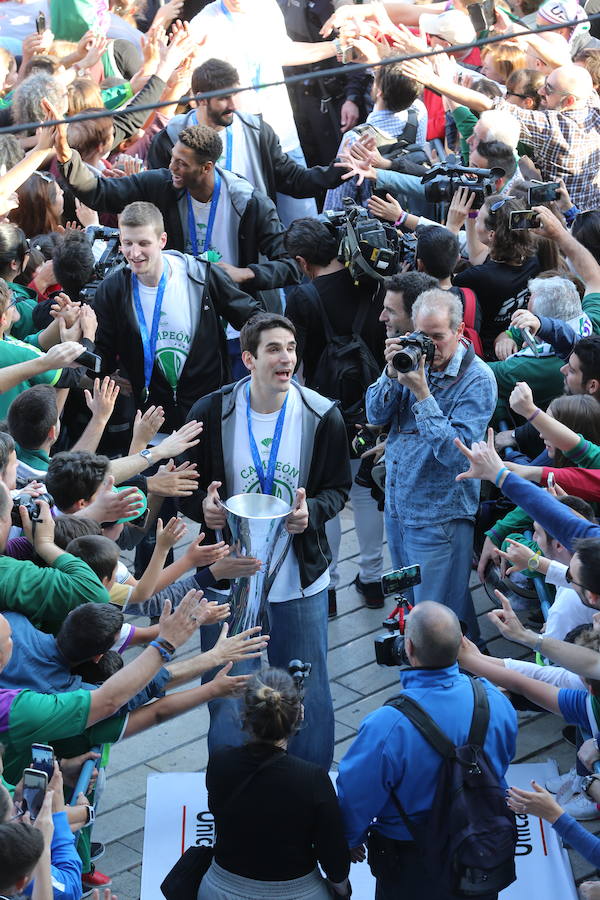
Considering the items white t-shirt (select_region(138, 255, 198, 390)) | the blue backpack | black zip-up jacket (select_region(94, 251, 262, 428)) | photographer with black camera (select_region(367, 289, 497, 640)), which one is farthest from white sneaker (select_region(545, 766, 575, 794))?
white t-shirt (select_region(138, 255, 198, 390))

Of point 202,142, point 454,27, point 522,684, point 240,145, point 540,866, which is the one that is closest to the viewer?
point 522,684

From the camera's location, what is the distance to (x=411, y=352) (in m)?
4.74

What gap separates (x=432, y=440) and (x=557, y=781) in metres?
1.47

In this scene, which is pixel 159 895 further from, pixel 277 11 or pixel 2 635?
pixel 277 11

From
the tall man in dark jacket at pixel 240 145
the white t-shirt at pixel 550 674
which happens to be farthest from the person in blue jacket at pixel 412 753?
the tall man in dark jacket at pixel 240 145

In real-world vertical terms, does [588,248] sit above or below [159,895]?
above

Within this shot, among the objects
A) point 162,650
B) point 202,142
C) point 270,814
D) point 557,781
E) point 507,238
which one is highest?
point 202,142

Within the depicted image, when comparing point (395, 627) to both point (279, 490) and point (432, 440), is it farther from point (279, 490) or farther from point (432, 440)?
point (432, 440)

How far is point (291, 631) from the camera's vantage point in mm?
4766

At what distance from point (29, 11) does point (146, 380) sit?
500cm

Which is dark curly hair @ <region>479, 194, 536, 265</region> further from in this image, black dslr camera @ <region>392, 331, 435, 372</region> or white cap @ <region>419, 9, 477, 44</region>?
white cap @ <region>419, 9, 477, 44</region>

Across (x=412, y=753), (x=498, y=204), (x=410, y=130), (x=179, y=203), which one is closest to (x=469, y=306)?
(x=498, y=204)

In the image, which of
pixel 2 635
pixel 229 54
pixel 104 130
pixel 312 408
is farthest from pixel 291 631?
pixel 229 54

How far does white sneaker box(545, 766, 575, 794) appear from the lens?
15.8 ft
